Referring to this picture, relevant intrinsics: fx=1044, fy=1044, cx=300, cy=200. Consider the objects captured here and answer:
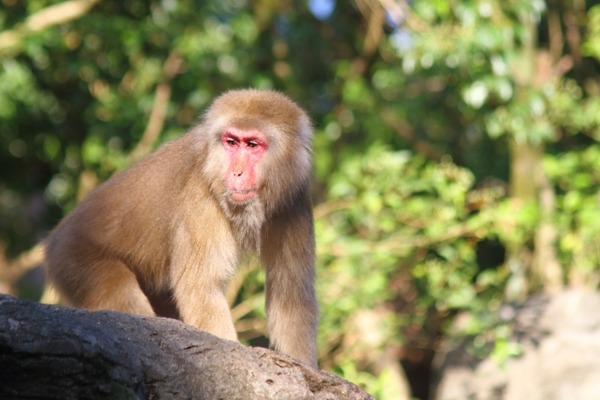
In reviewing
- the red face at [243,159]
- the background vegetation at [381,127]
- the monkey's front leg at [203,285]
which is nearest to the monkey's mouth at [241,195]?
the red face at [243,159]

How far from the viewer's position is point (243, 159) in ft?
18.5

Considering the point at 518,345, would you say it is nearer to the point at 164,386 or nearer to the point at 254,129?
the point at 254,129

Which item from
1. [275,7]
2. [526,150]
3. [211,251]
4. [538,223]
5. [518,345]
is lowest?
[211,251]

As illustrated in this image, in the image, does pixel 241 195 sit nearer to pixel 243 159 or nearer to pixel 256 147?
pixel 243 159

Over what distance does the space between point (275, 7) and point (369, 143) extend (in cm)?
218

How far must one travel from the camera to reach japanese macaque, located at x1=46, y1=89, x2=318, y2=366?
5590 mm

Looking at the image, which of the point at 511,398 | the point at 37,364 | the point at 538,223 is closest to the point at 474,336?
the point at 511,398

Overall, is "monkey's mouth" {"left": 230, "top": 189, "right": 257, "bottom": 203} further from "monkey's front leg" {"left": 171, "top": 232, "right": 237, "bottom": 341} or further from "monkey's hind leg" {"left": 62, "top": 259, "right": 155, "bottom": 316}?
"monkey's hind leg" {"left": 62, "top": 259, "right": 155, "bottom": 316}

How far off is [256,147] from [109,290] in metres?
1.17

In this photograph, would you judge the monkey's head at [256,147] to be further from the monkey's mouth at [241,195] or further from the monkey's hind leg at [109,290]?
the monkey's hind leg at [109,290]

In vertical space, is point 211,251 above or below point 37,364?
above

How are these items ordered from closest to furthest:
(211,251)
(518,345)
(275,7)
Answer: (211,251), (518,345), (275,7)

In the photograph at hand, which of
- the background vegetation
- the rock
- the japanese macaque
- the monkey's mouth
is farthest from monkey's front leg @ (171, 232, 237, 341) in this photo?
the background vegetation

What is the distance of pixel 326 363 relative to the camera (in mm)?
9742
